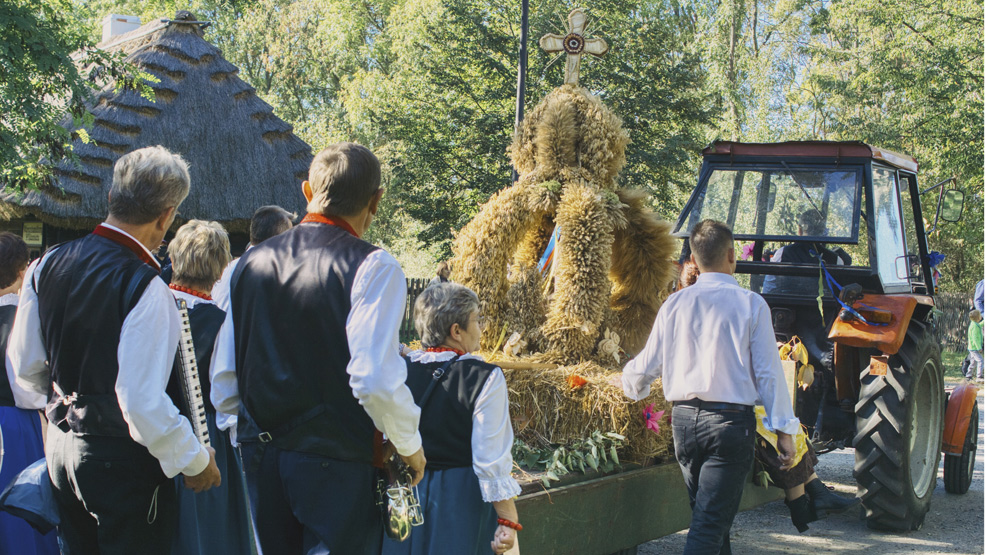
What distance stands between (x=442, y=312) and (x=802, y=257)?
4.13m

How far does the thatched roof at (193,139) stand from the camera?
39.1ft

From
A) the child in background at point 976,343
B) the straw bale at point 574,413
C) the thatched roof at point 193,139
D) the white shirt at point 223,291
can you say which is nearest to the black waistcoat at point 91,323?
the white shirt at point 223,291

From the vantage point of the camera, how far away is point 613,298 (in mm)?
5648

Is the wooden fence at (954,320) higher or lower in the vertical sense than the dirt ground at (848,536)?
higher

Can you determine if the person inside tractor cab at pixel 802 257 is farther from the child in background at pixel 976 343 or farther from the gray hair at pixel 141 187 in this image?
the child in background at pixel 976 343

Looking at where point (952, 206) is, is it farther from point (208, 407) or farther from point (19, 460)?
Result: point (19, 460)

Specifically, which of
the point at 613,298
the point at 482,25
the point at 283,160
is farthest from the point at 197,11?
the point at 613,298

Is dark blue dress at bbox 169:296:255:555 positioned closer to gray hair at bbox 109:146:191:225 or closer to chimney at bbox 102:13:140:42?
gray hair at bbox 109:146:191:225

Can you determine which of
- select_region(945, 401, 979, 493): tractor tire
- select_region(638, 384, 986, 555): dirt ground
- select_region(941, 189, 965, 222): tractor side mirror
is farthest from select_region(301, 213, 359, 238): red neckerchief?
select_region(945, 401, 979, 493): tractor tire

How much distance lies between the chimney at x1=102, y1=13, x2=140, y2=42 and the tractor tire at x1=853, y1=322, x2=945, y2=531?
16.3 m

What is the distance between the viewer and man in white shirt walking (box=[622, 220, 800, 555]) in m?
3.65

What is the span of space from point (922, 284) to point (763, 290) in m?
1.39

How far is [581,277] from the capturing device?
505cm

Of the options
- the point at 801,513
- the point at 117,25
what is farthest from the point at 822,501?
the point at 117,25
